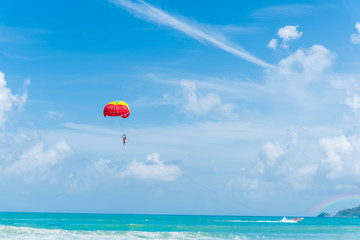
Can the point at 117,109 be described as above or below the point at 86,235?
above

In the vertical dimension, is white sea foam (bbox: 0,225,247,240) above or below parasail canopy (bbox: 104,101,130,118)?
below

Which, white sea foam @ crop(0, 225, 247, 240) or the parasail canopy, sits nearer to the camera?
the parasail canopy

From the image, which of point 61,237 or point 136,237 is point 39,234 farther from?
point 136,237

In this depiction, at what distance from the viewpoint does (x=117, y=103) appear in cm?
2973

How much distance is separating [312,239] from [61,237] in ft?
71.9

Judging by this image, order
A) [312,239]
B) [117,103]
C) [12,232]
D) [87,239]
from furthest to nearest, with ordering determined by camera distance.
Answer: [312,239], [12,232], [87,239], [117,103]

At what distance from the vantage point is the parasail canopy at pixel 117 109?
1146 inches

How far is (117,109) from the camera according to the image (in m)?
29.2

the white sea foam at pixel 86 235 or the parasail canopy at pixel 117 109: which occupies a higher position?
the parasail canopy at pixel 117 109

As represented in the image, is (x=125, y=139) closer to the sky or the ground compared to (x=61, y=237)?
closer to the sky

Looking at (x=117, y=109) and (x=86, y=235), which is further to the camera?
(x=86, y=235)

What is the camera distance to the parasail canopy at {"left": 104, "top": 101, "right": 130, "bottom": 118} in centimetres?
2910

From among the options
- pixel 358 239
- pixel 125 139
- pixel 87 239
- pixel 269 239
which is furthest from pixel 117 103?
pixel 358 239

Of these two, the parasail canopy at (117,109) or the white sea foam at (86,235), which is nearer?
the parasail canopy at (117,109)
